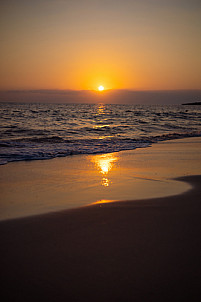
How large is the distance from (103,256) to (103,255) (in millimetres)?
16

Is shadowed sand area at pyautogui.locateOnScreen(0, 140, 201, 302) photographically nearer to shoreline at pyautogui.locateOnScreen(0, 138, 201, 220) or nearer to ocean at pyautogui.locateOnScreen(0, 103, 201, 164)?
shoreline at pyautogui.locateOnScreen(0, 138, 201, 220)

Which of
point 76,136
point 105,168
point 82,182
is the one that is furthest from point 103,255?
point 76,136

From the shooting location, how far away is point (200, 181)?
5.39m

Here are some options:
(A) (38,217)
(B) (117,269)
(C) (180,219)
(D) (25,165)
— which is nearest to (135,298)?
(B) (117,269)

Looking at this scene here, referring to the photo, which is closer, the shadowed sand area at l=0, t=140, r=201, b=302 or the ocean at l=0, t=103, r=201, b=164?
the shadowed sand area at l=0, t=140, r=201, b=302

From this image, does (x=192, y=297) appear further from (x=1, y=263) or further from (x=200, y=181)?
(x=200, y=181)

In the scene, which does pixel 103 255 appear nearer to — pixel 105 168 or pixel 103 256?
pixel 103 256

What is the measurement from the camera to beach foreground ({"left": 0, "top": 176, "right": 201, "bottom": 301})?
2037 mm

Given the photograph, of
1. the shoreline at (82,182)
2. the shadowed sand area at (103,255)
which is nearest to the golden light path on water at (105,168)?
the shoreline at (82,182)

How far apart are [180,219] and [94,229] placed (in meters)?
1.11

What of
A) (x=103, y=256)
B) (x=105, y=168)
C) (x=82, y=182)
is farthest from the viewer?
(x=105, y=168)

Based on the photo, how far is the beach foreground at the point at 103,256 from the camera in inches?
80.2

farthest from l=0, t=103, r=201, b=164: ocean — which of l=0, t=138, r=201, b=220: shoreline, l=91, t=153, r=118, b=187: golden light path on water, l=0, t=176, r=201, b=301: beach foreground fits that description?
l=0, t=176, r=201, b=301: beach foreground

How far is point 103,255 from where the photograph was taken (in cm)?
247
